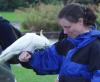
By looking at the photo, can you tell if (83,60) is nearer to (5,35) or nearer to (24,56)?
(24,56)

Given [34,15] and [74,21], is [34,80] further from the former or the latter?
[34,15]

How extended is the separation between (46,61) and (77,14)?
2.39 ft

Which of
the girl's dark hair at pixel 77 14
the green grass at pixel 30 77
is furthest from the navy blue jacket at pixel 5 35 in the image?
the green grass at pixel 30 77

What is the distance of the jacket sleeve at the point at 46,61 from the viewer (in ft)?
16.6

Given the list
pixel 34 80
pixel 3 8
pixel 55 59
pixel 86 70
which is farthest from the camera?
pixel 3 8

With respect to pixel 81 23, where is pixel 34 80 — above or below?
below

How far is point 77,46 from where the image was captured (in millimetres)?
4625

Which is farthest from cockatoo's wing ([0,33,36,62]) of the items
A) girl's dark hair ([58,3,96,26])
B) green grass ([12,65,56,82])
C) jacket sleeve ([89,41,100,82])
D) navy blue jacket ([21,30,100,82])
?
green grass ([12,65,56,82])

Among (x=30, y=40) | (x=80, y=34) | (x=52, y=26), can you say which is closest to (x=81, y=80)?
(x=80, y=34)

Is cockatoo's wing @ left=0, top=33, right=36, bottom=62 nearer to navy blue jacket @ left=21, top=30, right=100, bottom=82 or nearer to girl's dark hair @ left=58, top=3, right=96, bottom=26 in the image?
navy blue jacket @ left=21, top=30, right=100, bottom=82

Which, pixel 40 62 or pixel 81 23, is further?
pixel 40 62

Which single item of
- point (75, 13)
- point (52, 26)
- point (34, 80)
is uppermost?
point (75, 13)

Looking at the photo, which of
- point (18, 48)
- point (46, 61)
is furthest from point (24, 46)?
point (46, 61)

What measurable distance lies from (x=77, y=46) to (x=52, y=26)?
59.3ft
